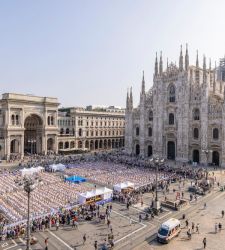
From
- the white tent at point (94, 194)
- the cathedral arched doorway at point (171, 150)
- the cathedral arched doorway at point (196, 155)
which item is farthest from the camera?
the cathedral arched doorway at point (171, 150)

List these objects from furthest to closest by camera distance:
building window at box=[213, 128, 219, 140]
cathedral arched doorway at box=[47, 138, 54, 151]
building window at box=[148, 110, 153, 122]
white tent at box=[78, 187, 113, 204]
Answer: cathedral arched doorway at box=[47, 138, 54, 151]
building window at box=[148, 110, 153, 122]
building window at box=[213, 128, 219, 140]
white tent at box=[78, 187, 113, 204]

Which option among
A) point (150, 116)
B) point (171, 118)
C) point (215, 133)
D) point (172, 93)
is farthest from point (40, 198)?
point (150, 116)

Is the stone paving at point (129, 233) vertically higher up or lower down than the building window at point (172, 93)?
lower down

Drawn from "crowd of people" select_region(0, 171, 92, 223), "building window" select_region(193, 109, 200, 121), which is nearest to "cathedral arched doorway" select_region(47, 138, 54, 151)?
"crowd of people" select_region(0, 171, 92, 223)

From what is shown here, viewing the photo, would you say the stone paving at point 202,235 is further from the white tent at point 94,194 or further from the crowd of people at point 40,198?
the crowd of people at point 40,198

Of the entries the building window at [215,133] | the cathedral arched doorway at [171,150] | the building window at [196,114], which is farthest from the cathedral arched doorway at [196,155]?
the building window at [196,114]

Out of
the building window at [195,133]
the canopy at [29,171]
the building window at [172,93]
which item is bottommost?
the canopy at [29,171]

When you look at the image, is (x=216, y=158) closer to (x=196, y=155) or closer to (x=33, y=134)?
(x=196, y=155)

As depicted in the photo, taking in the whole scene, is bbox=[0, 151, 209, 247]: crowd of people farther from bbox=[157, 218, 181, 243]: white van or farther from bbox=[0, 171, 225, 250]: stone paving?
bbox=[157, 218, 181, 243]: white van

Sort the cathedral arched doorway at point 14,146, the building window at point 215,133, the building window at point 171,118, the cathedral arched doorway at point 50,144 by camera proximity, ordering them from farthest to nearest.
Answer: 1. the cathedral arched doorway at point 50,144
2. the cathedral arched doorway at point 14,146
3. the building window at point 171,118
4. the building window at point 215,133
